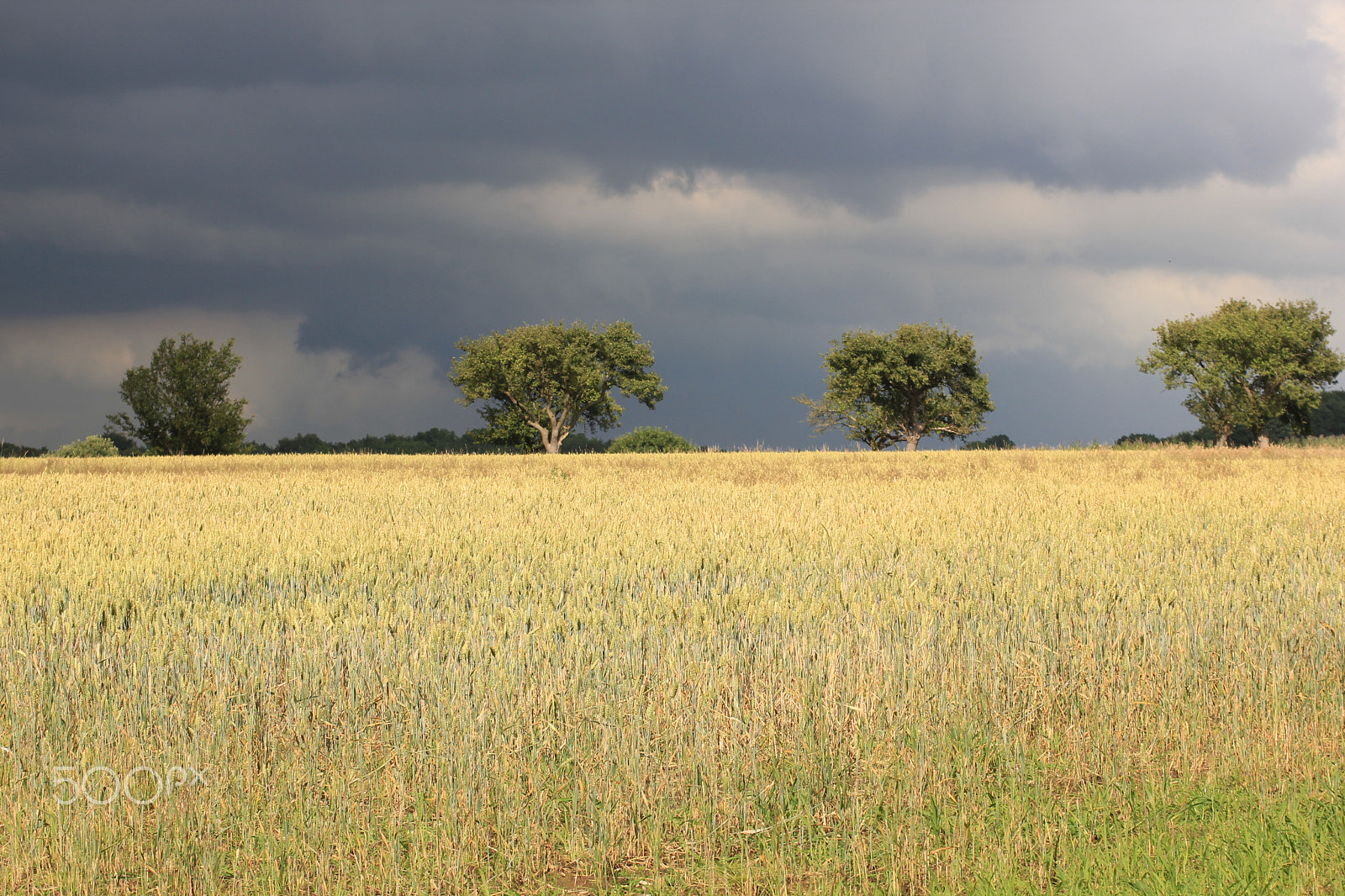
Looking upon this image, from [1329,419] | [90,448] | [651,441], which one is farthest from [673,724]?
[1329,419]

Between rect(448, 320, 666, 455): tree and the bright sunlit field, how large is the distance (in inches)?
1875

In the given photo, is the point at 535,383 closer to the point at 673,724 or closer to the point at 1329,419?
the point at 673,724

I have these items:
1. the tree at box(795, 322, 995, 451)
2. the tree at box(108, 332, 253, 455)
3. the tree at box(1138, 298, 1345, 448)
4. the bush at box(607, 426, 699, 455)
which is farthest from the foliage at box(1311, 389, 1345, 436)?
the tree at box(108, 332, 253, 455)

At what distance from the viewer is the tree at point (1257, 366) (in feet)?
175

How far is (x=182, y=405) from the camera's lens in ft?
170

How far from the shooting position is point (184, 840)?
4.49m

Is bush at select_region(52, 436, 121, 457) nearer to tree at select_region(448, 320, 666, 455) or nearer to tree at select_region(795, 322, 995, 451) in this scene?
tree at select_region(448, 320, 666, 455)

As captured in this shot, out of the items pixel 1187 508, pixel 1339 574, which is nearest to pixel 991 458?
pixel 1187 508

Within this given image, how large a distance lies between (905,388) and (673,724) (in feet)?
183

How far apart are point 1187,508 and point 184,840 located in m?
15.4

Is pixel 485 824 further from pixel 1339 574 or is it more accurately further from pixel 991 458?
pixel 991 458

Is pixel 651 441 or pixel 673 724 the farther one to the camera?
pixel 651 441

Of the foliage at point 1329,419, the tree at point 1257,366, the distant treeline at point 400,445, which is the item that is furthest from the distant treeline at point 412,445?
the foliage at point 1329,419

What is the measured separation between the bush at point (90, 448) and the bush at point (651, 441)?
101 feet
